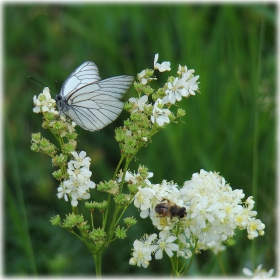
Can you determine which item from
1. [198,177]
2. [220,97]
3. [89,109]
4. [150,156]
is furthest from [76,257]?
[198,177]

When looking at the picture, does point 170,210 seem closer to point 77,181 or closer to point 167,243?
point 167,243

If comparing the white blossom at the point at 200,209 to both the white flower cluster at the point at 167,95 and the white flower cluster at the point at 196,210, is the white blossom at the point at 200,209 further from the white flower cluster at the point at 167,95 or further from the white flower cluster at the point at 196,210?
the white flower cluster at the point at 167,95

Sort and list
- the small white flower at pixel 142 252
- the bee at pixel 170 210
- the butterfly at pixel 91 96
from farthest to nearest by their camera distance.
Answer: the butterfly at pixel 91 96 < the small white flower at pixel 142 252 < the bee at pixel 170 210

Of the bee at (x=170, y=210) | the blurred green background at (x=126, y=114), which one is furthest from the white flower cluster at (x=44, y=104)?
the blurred green background at (x=126, y=114)

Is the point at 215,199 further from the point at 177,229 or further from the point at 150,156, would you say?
the point at 150,156

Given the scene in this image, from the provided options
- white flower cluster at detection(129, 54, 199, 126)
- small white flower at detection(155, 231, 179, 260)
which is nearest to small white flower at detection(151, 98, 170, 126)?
white flower cluster at detection(129, 54, 199, 126)

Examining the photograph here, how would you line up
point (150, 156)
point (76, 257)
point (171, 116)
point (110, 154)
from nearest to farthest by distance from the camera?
point (171, 116) < point (76, 257) < point (150, 156) < point (110, 154)

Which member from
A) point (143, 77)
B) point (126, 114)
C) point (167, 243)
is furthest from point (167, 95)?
A: point (126, 114)
